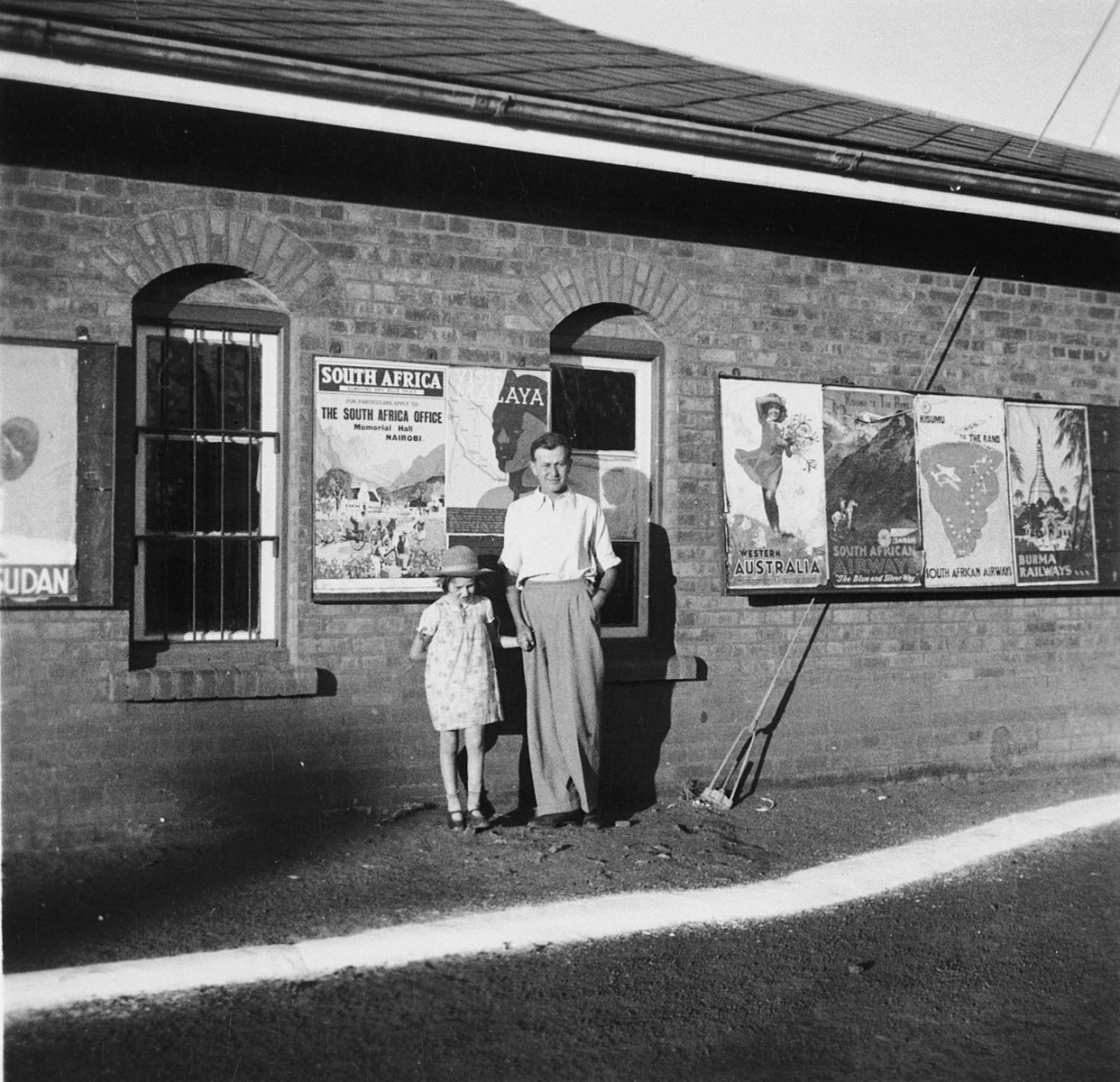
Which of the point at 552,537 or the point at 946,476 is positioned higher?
the point at 946,476

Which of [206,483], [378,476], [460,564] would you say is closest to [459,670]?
[460,564]

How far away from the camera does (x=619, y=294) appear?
7598mm

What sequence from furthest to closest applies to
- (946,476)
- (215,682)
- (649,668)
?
1. (946,476)
2. (649,668)
3. (215,682)

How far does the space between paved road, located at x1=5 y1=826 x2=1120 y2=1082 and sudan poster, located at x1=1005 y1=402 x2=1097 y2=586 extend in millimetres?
3780

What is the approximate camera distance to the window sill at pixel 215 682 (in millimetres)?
6332

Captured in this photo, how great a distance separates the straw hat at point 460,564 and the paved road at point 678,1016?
6.94ft

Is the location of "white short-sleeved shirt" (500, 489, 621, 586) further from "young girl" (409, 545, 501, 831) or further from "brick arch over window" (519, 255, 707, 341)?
"brick arch over window" (519, 255, 707, 341)

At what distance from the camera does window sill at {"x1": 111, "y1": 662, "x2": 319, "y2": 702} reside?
20.8 ft

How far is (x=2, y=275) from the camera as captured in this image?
605 centimetres

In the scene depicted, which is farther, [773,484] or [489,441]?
[773,484]

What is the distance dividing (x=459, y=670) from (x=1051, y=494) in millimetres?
4756

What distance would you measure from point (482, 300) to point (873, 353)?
2762 millimetres

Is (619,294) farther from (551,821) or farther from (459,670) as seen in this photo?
(551,821)

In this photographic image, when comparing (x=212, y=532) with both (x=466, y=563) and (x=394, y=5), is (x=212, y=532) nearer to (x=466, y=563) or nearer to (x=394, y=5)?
(x=466, y=563)
